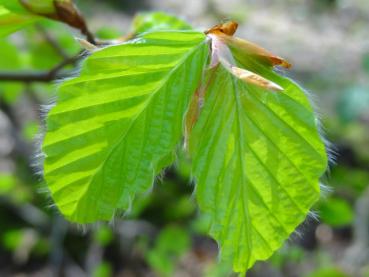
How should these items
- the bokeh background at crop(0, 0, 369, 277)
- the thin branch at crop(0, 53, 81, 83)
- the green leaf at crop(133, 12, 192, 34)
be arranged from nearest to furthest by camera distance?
1. the green leaf at crop(133, 12, 192, 34)
2. the thin branch at crop(0, 53, 81, 83)
3. the bokeh background at crop(0, 0, 369, 277)

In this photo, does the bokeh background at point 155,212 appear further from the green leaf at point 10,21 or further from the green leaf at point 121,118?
the green leaf at point 121,118

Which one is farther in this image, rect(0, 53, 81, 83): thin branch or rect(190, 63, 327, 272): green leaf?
rect(0, 53, 81, 83): thin branch

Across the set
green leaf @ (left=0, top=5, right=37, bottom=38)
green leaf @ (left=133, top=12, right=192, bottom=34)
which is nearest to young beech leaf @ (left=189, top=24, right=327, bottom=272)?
green leaf @ (left=0, top=5, right=37, bottom=38)

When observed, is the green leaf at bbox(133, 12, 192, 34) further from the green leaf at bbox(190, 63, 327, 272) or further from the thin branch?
the green leaf at bbox(190, 63, 327, 272)

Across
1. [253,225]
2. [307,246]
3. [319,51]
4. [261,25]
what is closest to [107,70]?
[253,225]

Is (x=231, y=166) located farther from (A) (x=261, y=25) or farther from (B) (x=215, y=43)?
(A) (x=261, y=25)

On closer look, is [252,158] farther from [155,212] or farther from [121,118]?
[155,212]

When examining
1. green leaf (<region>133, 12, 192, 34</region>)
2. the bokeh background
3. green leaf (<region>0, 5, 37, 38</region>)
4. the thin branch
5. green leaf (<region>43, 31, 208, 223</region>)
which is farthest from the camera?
the bokeh background
